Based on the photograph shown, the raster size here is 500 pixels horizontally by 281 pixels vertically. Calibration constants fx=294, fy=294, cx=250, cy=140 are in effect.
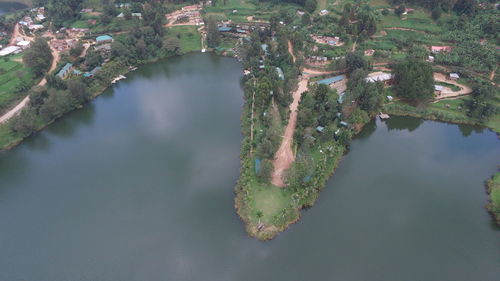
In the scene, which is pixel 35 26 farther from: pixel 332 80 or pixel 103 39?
pixel 332 80

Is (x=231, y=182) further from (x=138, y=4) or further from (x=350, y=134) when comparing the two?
(x=138, y=4)

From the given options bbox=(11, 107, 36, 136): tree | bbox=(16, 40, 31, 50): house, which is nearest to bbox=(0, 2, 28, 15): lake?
bbox=(16, 40, 31, 50): house

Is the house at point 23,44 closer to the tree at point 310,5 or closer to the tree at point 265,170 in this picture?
the tree at point 265,170

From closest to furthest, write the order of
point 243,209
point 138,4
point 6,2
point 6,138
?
point 243,209, point 6,138, point 138,4, point 6,2

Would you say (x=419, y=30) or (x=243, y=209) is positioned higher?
(x=419, y=30)

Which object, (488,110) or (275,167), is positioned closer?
(275,167)

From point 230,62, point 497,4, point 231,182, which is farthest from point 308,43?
point 497,4

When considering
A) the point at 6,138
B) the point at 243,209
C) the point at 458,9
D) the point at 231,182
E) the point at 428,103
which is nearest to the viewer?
the point at 243,209

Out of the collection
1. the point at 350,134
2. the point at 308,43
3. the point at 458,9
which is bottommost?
the point at 350,134
